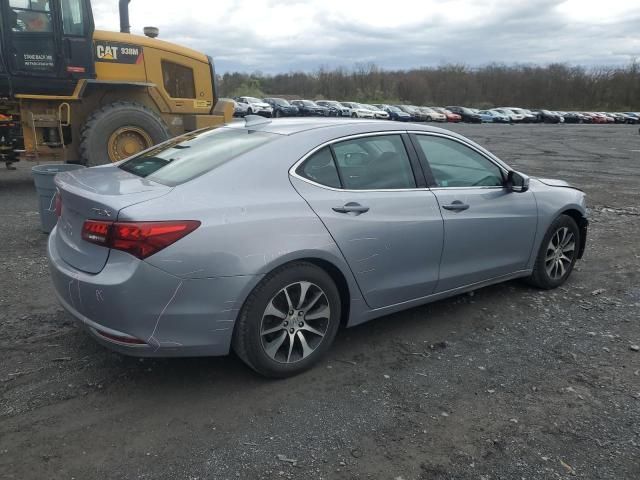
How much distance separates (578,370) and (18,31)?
8.69m

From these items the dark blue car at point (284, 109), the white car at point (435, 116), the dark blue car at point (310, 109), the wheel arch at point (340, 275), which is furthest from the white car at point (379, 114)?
the wheel arch at point (340, 275)

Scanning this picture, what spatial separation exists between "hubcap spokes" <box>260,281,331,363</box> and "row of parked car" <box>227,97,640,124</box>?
3705 cm

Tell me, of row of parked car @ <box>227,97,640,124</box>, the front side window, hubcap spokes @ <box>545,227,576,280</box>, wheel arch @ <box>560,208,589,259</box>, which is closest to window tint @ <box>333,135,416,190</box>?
hubcap spokes @ <box>545,227,576,280</box>

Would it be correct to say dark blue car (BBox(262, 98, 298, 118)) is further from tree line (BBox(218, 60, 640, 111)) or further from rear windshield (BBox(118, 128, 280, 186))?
rear windshield (BBox(118, 128, 280, 186))

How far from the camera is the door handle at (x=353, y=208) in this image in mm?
3469

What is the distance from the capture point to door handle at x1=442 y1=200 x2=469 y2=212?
403cm

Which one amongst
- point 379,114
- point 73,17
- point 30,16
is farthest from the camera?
point 379,114

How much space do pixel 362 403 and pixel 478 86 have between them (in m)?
91.8

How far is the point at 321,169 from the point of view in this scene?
3.55m

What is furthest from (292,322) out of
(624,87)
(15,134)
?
(624,87)

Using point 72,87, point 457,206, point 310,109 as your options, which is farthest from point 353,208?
point 310,109

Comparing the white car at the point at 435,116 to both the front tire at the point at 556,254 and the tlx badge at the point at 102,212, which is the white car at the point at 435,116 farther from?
the tlx badge at the point at 102,212

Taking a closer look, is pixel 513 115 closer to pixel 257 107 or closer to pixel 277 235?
pixel 257 107

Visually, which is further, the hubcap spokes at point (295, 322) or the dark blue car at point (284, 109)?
the dark blue car at point (284, 109)
